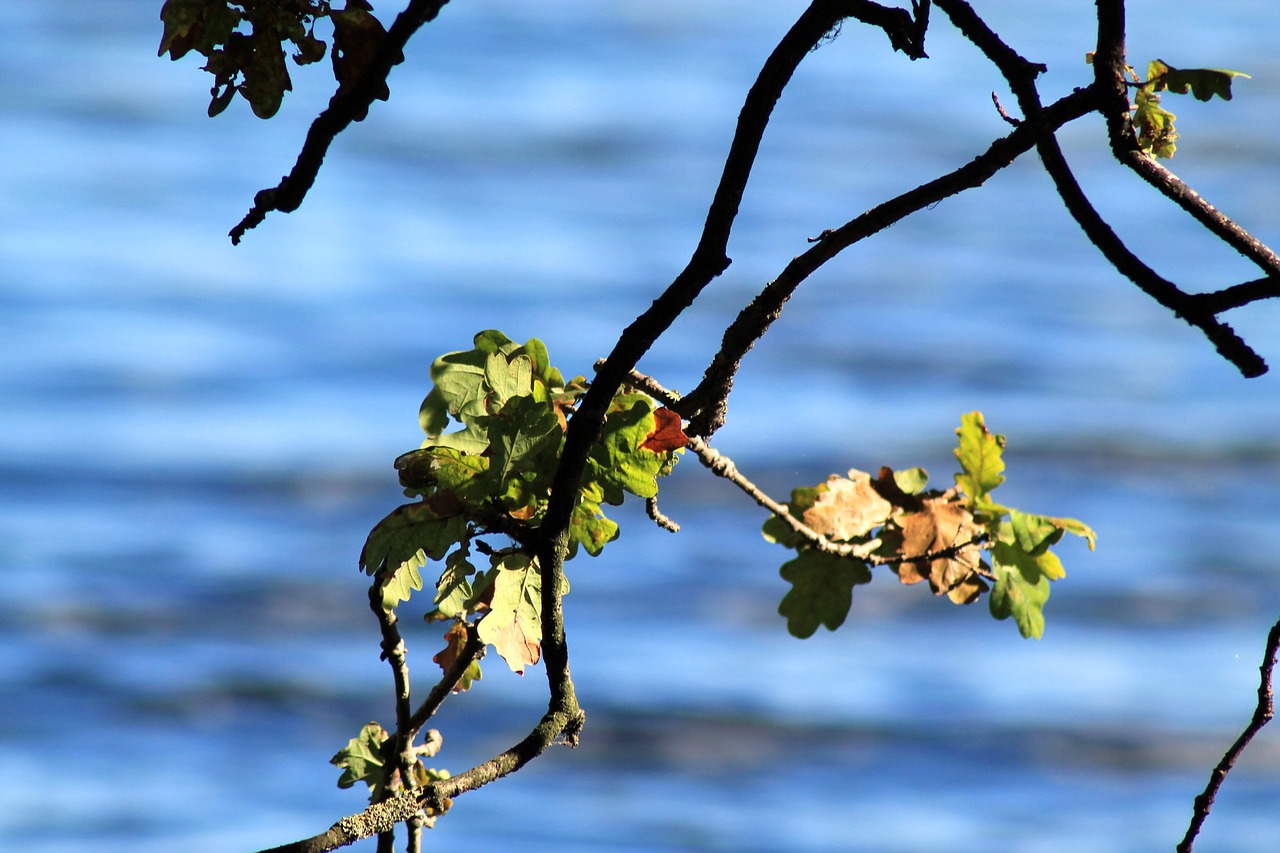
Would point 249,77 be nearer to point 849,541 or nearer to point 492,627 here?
point 492,627

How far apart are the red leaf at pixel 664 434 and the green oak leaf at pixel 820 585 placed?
0.27 metres

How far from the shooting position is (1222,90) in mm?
698

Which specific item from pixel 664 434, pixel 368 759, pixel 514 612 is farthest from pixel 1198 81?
pixel 368 759

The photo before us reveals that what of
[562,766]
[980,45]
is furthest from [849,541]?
[562,766]

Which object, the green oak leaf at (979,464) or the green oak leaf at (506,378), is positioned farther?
the green oak leaf at (979,464)

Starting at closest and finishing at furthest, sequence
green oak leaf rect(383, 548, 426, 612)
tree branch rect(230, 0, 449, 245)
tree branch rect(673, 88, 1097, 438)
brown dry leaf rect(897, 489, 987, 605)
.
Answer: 1. tree branch rect(230, 0, 449, 245)
2. tree branch rect(673, 88, 1097, 438)
3. green oak leaf rect(383, 548, 426, 612)
4. brown dry leaf rect(897, 489, 987, 605)

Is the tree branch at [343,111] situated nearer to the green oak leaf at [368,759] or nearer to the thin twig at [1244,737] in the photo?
the green oak leaf at [368,759]

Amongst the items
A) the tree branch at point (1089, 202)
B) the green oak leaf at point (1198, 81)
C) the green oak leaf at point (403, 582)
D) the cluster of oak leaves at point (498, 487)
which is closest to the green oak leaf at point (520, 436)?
the cluster of oak leaves at point (498, 487)

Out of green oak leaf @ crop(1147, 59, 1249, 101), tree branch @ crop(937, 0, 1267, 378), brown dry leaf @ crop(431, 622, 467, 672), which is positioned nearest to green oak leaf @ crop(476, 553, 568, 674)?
brown dry leaf @ crop(431, 622, 467, 672)

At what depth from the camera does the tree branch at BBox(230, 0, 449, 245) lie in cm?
47

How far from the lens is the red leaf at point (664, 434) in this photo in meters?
0.65

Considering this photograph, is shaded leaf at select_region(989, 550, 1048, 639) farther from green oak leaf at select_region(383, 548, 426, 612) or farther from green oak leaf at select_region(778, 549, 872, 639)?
green oak leaf at select_region(383, 548, 426, 612)

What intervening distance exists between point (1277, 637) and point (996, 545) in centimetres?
19

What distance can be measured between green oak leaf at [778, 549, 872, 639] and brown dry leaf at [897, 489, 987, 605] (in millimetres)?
45
